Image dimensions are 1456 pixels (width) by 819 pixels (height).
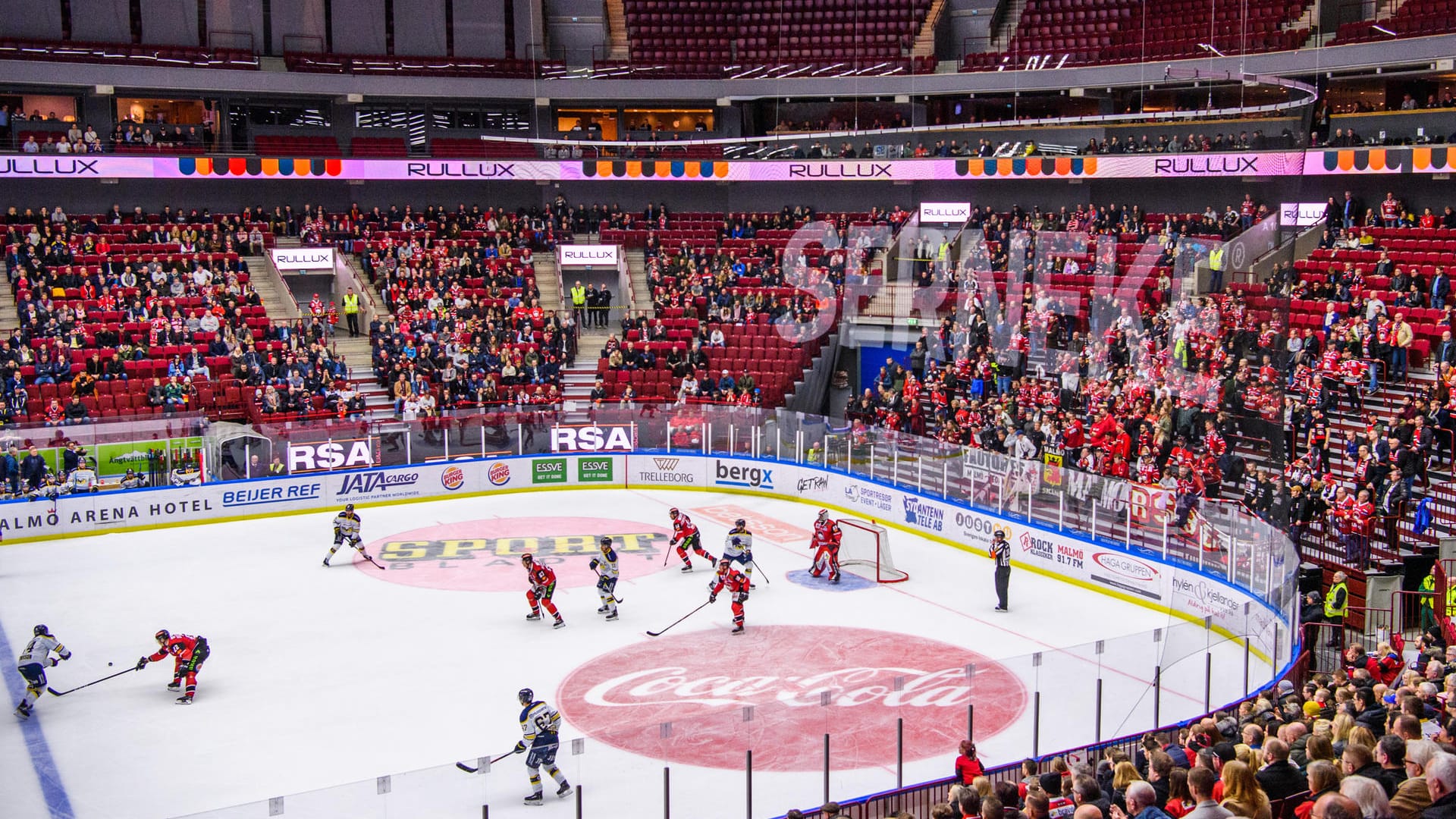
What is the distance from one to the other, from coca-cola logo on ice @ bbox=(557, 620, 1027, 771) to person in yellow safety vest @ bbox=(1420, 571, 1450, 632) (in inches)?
205

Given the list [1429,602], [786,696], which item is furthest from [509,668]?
[1429,602]

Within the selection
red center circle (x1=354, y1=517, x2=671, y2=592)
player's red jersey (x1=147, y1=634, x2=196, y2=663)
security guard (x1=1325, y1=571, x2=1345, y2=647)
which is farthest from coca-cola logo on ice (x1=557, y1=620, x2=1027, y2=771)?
player's red jersey (x1=147, y1=634, x2=196, y2=663)

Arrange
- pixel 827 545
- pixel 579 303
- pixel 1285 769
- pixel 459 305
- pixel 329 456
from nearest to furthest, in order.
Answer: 1. pixel 1285 769
2. pixel 827 545
3. pixel 329 456
4. pixel 459 305
5. pixel 579 303

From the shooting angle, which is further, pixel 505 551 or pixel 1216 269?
pixel 1216 269

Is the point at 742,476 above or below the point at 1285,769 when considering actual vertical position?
below

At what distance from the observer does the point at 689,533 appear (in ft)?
71.4

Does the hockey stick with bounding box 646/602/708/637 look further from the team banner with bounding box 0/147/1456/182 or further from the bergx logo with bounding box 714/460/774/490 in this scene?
the team banner with bounding box 0/147/1456/182

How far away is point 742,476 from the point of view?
93.7 feet

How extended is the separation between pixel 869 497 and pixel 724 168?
17588 mm

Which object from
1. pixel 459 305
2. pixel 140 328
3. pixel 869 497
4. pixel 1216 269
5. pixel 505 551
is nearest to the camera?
pixel 505 551

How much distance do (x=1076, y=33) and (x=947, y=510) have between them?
22849mm

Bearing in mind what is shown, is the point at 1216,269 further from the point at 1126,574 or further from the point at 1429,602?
the point at 1429,602

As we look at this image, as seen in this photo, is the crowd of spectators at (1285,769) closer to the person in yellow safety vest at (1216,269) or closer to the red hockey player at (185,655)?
the red hockey player at (185,655)

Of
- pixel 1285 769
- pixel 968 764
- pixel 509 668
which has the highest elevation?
pixel 1285 769
